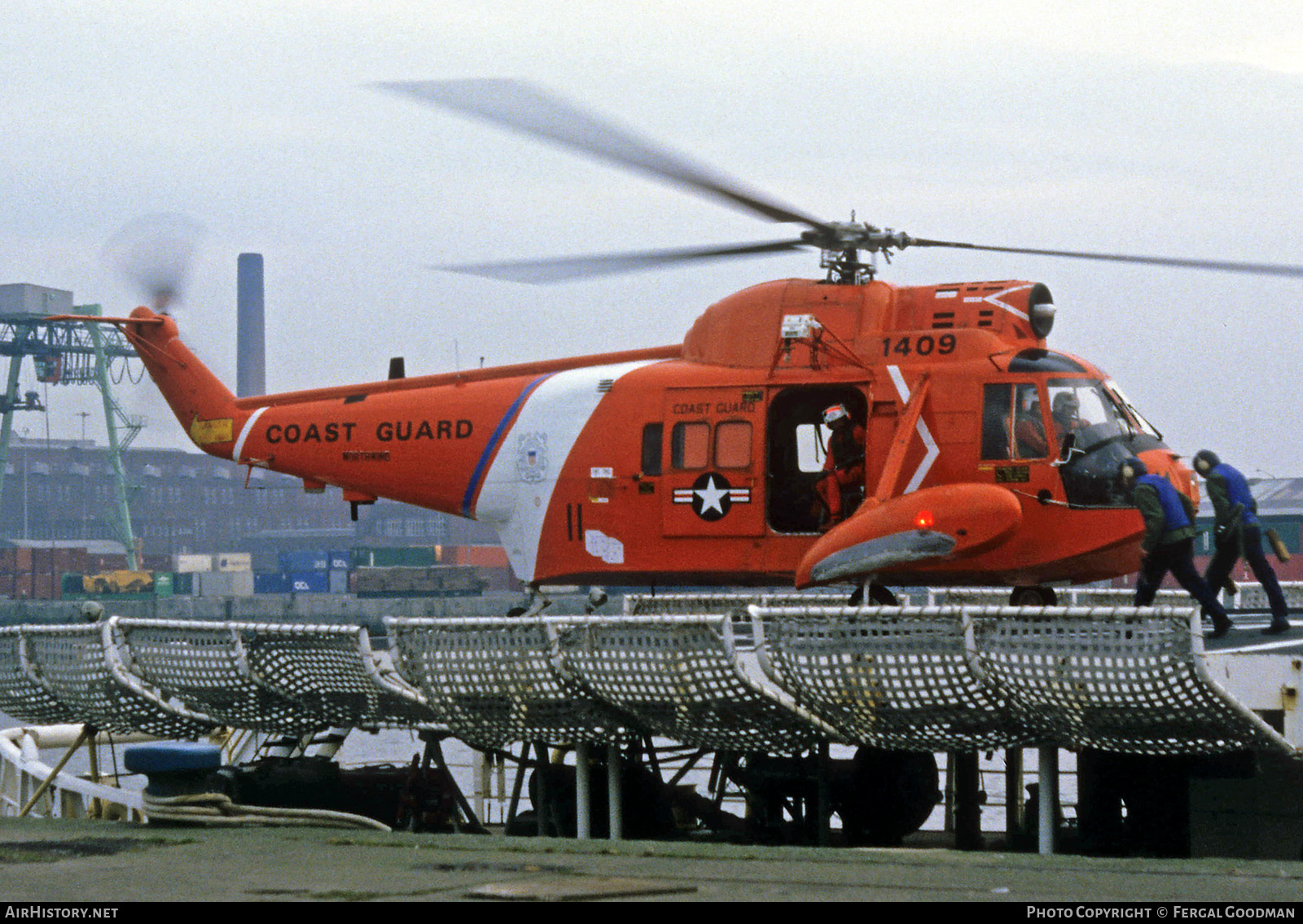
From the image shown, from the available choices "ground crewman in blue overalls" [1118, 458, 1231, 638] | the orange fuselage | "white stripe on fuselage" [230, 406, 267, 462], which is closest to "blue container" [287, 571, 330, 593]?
"white stripe on fuselage" [230, 406, 267, 462]

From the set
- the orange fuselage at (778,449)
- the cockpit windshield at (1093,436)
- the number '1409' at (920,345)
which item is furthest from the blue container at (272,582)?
the cockpit windshield at (1093,436)

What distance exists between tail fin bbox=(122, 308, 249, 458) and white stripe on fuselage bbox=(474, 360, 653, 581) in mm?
4524

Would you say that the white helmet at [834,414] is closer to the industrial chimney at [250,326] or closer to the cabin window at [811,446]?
the cabin window at [811,446]

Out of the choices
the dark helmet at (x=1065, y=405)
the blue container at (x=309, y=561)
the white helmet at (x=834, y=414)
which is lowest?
the blue container at (x=309, y=561)

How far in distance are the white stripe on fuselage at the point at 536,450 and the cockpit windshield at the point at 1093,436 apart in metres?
4.80

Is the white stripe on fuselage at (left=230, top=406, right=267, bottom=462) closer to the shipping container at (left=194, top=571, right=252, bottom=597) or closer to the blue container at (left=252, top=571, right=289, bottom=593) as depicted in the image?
the blue container at (left=252, top=571, right=289, bottom=593)

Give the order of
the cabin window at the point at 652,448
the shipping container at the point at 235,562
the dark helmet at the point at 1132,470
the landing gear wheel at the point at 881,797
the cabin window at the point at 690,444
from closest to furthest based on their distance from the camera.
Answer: the landing gear wheel at the point at 881,797 < the dark helmet at the point at 1132,470 < the cabin window at the point at 690,444 < the cabin window at the point at 652,448 < the shipping container at the point at 235,562

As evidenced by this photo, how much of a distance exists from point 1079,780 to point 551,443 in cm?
722

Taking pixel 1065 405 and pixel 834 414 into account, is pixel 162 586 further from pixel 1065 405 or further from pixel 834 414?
A: pixel 1065 405

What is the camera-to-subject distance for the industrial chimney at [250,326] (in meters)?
156

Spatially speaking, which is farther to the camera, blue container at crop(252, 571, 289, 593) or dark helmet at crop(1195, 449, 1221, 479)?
blue container at crop(252, 571, 289, 593)

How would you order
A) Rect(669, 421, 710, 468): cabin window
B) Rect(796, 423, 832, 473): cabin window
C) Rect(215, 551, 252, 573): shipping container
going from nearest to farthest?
1. Rect(669, 421, 710, 468): cabin window
2. Rect(796, 423, 832, 473): cabin window
3. Rect(215, 551, 252, 573): shipping container

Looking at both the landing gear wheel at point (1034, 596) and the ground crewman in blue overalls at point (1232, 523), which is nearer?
the ground crewman in blue overalls at point (1232, 523)

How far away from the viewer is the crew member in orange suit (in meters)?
17.2
